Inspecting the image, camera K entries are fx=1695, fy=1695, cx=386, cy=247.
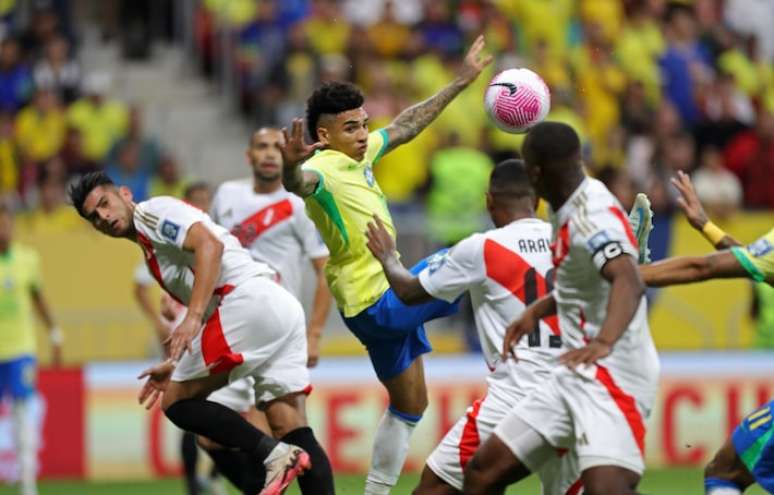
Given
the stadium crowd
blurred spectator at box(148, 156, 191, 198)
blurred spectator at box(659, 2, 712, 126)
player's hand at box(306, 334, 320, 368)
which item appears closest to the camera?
player's hand at box(306, 334, 320, 368)

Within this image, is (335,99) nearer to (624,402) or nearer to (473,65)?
(473,65)

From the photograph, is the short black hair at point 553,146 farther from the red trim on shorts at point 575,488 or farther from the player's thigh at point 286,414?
the player's thigh at point 286,414

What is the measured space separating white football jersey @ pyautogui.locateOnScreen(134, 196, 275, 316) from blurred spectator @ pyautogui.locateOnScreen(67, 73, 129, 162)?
8.87 metres

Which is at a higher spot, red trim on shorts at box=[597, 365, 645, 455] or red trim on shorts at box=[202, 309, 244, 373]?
red trim on shorts at box=[597, 365, 645, 455]

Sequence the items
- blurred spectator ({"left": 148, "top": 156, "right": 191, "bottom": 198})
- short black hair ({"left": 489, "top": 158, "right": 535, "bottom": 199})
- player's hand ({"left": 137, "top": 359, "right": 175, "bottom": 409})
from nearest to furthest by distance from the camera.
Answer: short black hair ({"left": 489, "top": 158, "right": 535, "bottom": 199}) → player's hand ({"left": 137, "top": 359, "right": 175, "bottom": 409}) → blurred spectator ({"left": 148, "top": 156, "right": 191, "bottom": 198})

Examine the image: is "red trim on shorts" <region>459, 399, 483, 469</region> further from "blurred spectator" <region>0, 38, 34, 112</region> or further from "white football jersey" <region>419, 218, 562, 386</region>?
"blurred spectator" <region>0, 38, 34, 112</region>

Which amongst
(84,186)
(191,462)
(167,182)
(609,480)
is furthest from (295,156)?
(167,182)

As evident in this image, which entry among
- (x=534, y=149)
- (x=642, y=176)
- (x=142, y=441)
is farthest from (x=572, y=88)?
(x=534, y=149)

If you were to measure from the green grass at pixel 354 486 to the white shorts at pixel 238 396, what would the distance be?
1.55m

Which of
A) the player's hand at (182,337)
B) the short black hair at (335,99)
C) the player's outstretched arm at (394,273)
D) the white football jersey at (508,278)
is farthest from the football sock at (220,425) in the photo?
the short black hair at (335,99)

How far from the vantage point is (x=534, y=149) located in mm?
7348

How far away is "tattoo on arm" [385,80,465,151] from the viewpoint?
10.4 meters

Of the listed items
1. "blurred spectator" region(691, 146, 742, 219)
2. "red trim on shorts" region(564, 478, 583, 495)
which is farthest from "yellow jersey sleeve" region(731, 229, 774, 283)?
"blurred spectator" region(691, 146, 742, 219)

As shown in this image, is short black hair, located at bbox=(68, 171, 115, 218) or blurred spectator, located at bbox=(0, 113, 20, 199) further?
blurred spectator, located at bbox=(0, 113, 20, 199)
